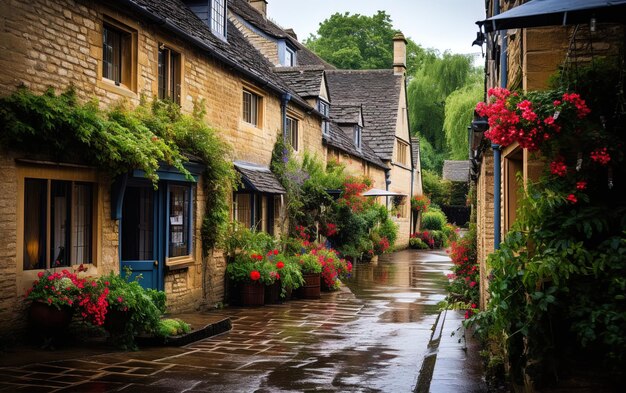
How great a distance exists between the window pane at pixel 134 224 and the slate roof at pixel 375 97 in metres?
24.8

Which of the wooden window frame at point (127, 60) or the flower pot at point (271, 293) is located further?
the flower pot at point (271, 293)

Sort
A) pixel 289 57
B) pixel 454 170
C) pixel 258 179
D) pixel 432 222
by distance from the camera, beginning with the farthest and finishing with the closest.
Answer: pixel 454 170
pixel 432 222
pixel 289 57
pixel 258 179

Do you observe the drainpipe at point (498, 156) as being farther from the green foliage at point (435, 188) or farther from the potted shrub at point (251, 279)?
the green foliage at point (435, 188)

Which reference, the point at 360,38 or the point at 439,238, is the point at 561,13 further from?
the point at 360,38

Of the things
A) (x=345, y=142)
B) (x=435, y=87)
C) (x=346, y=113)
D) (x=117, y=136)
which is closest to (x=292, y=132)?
(x=345, y=142)

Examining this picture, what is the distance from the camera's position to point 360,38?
56.6 meters

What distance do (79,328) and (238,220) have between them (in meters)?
6.82

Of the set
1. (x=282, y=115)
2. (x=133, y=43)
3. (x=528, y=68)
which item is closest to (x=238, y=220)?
(x=282, y=115)

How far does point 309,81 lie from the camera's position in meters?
22.9

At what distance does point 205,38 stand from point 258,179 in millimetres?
3348

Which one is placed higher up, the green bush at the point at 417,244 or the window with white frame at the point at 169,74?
the window with white frame at the point at 169,74

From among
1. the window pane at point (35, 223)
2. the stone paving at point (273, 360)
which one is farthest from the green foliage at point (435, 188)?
the window pane at point (35, 223)

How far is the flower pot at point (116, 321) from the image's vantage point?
359 inches

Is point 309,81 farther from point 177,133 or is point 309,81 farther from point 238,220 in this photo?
point 177,133
